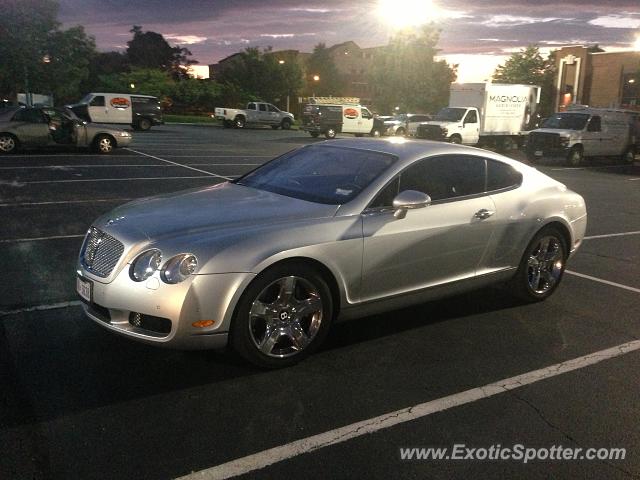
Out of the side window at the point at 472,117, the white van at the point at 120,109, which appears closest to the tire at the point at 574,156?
the side window at the point at 472,117

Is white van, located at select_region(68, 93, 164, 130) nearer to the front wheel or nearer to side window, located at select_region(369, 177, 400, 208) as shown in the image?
the front wheel

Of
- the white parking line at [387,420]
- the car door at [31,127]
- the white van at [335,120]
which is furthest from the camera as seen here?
the white van at [335,120]

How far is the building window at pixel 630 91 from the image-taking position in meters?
48.7

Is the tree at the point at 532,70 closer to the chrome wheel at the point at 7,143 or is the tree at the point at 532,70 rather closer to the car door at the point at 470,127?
the car door at the point at 470,127

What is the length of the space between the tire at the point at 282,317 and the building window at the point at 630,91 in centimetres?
5196

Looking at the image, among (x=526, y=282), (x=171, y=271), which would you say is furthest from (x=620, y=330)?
(x=171, y=271)

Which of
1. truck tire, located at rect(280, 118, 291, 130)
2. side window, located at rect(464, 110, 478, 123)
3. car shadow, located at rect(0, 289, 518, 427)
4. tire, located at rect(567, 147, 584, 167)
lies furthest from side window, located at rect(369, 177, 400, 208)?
truck tire, located at rect(280, 118, 291, 130)

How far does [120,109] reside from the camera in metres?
32.8

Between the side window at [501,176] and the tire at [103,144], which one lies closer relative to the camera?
the side window at [501,176]

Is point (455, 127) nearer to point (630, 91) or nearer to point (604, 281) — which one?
point (604, 281)

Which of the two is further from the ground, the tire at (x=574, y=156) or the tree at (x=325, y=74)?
the tree at (x=325, y=74)

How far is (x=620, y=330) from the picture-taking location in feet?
16.7

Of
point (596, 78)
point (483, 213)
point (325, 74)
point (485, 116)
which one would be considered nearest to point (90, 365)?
point (483, 213)

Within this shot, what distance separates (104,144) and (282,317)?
53.1ft
